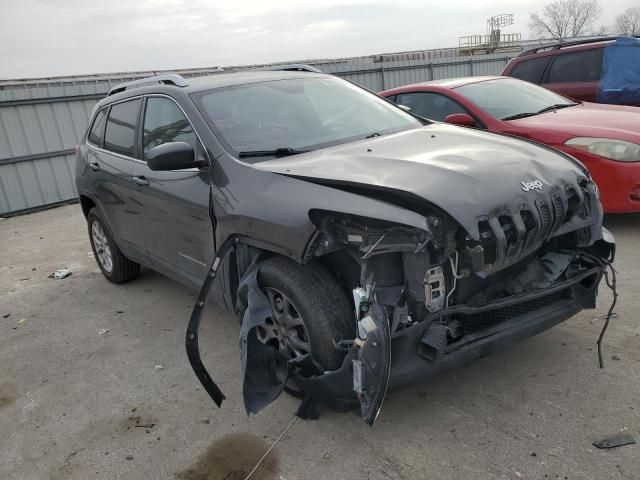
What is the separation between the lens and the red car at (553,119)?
4766 mm

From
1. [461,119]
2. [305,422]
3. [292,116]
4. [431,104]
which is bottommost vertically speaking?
[305,422]

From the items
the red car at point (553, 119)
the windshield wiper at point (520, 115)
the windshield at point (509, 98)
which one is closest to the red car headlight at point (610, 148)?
the red car at point (553, 119)

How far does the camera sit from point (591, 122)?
17.0ft

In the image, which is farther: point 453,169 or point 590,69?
point 590,69

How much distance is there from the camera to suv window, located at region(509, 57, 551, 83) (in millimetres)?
7906

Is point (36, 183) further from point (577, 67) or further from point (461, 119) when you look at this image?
point (577, 67)

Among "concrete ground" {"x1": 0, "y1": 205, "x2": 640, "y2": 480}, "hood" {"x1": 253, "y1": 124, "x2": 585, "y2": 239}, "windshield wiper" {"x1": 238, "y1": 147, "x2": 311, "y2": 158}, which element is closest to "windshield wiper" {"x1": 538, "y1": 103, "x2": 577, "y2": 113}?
"concrete ground" {"x1": 0, "y1": 205, "x2": 640, "y2": 480}

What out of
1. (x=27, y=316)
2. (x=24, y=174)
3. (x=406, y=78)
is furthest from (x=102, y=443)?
(x=406, y=78)

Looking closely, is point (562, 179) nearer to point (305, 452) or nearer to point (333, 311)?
point (333, 311)

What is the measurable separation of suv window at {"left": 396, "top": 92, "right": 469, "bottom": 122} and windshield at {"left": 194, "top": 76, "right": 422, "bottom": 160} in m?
2.04

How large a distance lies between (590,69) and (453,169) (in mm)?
6264

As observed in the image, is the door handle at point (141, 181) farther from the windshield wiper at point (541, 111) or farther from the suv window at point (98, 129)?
the windshield wiper at point (541, 111)

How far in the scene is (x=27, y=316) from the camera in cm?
479

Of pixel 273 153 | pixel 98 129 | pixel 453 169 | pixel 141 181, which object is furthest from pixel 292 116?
pixel 98 129
